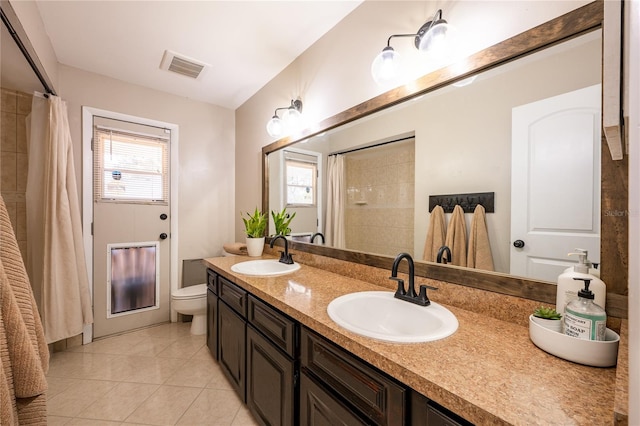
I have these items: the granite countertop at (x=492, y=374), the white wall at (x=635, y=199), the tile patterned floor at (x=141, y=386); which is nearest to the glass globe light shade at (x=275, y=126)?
the granite countertop at (x=492, y=374)

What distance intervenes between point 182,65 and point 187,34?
17.9 inches

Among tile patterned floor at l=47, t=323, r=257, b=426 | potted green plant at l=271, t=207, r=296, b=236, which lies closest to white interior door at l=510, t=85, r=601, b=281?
potted green plant at l=271, t=207, r=296, b=236

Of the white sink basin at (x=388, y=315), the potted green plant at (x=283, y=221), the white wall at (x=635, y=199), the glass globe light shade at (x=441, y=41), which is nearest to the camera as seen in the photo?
the white wall at (x=635, y=199)

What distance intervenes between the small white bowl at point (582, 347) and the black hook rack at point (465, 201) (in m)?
0.49

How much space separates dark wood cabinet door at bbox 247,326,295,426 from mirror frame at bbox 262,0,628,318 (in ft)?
2.26

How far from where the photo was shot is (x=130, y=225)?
2.64 metres

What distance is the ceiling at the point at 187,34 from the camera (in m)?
1.65

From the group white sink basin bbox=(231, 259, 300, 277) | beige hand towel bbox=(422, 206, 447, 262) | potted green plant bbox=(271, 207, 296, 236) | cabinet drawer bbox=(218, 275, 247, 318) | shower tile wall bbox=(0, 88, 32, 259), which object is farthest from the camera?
potted green plant bbox=(271, 207, 296, 236)

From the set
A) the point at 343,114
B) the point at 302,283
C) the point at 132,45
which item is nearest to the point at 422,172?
the point at 343,114

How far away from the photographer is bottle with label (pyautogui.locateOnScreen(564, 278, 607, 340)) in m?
0.68

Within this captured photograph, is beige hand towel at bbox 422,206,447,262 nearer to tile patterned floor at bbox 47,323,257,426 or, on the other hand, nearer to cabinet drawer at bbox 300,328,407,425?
cabinet drawer at bbox 300,328,407,425

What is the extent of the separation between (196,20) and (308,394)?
2.26 meters

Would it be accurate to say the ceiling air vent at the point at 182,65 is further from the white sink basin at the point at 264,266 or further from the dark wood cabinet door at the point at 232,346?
the dark wood cabinet door at the point at 232,346

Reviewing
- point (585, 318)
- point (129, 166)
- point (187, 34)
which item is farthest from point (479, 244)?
point (129, 166)
